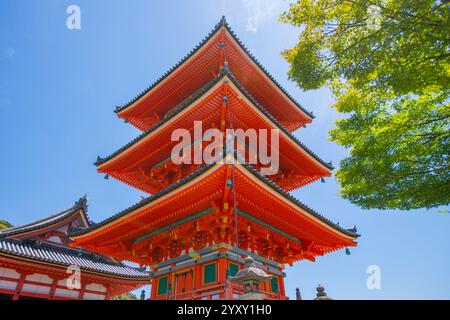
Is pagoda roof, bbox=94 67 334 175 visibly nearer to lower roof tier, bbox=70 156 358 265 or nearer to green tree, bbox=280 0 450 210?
green tree, bbox=280 0 450 210

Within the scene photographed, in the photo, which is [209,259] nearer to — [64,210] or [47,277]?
[47,277]

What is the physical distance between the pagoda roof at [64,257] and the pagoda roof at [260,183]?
9.67ft

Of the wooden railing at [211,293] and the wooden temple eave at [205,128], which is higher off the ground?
the wooden temple eave at [205,128]

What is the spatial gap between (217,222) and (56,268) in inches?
378

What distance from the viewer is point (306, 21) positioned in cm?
777

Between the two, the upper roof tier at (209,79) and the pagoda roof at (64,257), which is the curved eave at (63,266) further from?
the upper roof tier at (209,79)

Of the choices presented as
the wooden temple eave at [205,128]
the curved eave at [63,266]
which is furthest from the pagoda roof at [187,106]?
the curved eave at [63,266]

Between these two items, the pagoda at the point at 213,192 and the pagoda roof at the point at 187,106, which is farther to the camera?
the pagoda roof at the point at 187,106

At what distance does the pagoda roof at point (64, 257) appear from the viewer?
12.5 metres

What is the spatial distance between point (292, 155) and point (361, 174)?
11.1ft

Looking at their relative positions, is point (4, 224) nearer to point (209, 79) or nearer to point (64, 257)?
point (64, 257)

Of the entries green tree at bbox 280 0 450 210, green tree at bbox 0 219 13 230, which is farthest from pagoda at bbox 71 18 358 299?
green tree at bbox 0 219 13 230
